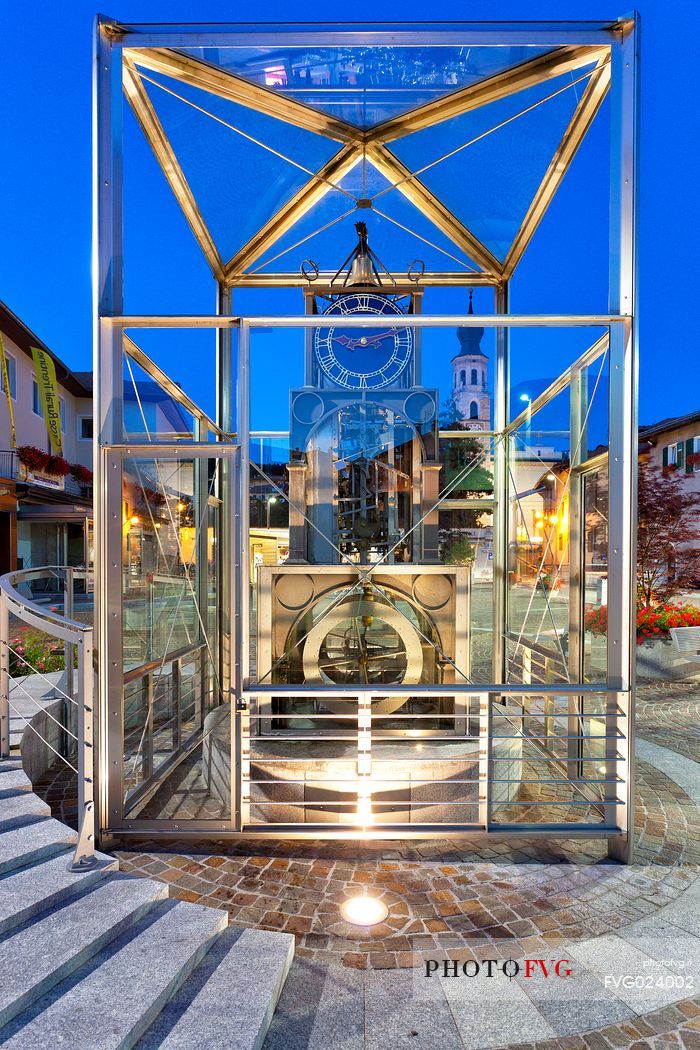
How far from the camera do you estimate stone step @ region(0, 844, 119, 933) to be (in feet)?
8.89

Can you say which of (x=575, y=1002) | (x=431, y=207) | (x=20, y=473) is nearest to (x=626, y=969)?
(x=575, y=1002)

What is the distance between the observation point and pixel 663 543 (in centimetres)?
1155

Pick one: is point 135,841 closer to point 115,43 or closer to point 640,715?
point 115,43

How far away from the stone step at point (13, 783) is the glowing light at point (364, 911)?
2228 mm

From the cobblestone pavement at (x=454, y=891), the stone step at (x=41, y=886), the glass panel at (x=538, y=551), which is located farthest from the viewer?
the glass panel at (x=538, y=551)

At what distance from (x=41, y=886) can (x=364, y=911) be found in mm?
1708

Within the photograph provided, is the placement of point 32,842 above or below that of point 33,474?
below

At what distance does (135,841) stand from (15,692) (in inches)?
106

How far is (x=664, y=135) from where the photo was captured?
338 ft

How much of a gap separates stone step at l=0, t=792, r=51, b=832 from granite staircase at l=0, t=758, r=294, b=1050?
0.11 meters

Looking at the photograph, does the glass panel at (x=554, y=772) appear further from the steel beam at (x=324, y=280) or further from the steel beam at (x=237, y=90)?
the steel beam at (x=237, y=90)

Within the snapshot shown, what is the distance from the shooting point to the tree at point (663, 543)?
11.4 m

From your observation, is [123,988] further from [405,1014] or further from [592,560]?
[592,560]

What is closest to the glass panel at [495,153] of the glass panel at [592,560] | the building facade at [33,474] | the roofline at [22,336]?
the glass panel at [592,560]
